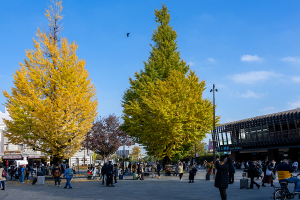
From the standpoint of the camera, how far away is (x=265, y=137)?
167ft

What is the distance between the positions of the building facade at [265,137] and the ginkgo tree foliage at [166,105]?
19538 millimetres

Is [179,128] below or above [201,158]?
above

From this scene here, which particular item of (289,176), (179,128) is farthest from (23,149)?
(289,176)

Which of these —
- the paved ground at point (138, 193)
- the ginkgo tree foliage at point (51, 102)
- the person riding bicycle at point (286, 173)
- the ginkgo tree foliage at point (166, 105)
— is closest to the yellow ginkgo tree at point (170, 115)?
the ginkgo tree foliage at point (166, 105)

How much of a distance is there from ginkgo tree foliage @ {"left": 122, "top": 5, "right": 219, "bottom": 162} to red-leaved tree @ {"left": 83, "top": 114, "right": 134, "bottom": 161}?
21.4m

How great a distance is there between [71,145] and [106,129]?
3031 cm

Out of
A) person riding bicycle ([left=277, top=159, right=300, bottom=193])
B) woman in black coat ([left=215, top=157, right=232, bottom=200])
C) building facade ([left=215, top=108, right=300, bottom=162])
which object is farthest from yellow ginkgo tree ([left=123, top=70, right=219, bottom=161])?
building facade ([left=215, top=108, right=300, bottom=162])

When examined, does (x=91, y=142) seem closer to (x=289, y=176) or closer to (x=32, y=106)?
(x=32, y=106)

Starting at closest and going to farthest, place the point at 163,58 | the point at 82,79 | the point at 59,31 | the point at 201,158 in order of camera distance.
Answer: the point at 82,79, the point at 59,31, the point at 163,58, the point at 201,158

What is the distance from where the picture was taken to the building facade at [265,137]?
150 ft

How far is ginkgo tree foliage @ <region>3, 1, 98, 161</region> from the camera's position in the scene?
2506 centimetres

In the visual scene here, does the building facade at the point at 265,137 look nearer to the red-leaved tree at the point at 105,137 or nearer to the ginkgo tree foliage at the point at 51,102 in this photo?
the red-leaved tree at the point at 105,137

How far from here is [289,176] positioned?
1106 centimetres

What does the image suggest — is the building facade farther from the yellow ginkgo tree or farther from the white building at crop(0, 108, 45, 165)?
the white building at crop(0, 108, 45, 165)
